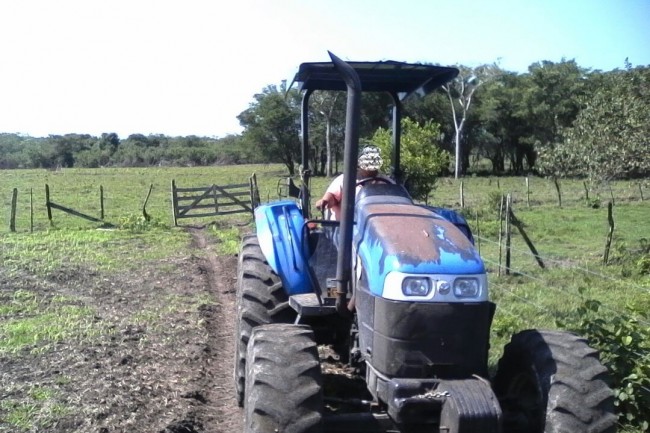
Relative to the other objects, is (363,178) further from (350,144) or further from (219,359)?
(219,359)

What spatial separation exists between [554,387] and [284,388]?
1.60m

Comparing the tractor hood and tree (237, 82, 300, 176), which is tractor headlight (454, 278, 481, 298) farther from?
tree (237, 82, 300, 176)

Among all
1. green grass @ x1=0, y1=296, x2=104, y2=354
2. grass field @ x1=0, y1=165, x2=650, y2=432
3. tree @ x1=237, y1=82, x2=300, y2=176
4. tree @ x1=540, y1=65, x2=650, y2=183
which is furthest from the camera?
tree @ x1=237, y1=82, x2=300, y2=176

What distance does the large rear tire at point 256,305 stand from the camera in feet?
19.1

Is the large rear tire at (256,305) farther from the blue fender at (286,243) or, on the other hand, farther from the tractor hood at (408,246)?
the tractor hood at (408,246)

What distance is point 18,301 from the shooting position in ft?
33.7

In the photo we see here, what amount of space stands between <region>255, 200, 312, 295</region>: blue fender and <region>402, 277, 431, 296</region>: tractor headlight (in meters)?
1.75

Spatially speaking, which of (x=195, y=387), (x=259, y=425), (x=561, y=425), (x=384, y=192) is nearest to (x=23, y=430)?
(x=195, y=387)

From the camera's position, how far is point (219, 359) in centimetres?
782

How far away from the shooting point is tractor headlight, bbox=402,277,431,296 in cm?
437

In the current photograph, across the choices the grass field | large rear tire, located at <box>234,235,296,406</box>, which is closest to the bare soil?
the grass field

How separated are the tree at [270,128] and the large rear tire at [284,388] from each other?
50.1 metres

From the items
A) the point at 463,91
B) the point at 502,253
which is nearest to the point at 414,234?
the point at 502,253

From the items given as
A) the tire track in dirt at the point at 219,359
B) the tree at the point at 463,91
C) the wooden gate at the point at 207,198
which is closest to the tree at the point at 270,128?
the tree at the point at 463,91
